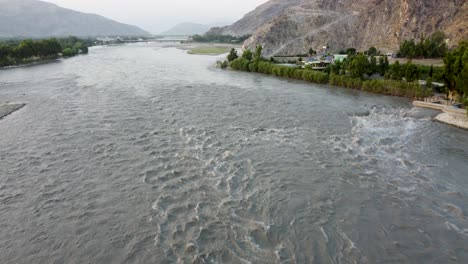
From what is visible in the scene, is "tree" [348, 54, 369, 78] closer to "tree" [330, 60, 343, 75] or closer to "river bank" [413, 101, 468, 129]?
"tree" [330, 60, 343, 75]

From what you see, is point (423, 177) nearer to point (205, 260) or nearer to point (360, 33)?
point (205, 260)

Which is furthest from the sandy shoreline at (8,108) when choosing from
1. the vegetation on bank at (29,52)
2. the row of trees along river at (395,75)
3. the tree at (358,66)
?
the vegetation on bank at (29,52)

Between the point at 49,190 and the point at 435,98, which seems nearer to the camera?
the point at 49,190

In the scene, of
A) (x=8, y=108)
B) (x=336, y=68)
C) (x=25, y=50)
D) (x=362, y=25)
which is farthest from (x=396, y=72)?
(x=25, y=50)

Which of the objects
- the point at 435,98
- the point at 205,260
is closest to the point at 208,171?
the point at 205,260

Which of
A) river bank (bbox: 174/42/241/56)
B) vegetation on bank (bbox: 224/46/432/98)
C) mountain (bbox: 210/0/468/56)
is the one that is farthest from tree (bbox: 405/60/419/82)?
river bank (bbox: 174/42/241/56)

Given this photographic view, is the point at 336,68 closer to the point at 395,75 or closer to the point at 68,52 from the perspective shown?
the point at 395,75
